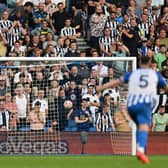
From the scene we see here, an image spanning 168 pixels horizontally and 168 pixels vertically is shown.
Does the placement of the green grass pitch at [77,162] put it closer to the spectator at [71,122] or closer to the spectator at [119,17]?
the spectator at [71,122]

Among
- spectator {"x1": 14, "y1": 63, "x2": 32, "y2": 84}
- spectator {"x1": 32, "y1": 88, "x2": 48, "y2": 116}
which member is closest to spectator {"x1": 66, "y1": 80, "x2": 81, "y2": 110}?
spectator {"x1": 32, "y1": 88, "x2": 48, "y2": 116}

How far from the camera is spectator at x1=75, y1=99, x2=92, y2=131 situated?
→ 17188mm

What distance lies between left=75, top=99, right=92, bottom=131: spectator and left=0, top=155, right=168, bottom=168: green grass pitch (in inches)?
54.8

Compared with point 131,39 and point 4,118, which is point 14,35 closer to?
point 131,39

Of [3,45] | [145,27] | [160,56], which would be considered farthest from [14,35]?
[160,56]

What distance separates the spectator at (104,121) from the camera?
17141 millimetres

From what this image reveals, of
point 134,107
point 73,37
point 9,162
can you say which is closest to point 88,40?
point 73,37

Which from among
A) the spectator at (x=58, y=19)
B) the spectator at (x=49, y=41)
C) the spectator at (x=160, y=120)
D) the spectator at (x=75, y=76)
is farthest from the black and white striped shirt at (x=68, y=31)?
the spectator at (x=160, y=120)

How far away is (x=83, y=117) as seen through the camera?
17219mm

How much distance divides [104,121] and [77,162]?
8.60 ft

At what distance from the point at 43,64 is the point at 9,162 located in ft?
10.7

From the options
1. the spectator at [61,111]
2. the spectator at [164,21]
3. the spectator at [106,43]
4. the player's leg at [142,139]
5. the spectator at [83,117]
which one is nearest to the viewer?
the player's leg at [142,139]

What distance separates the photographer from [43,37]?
20.1 meters

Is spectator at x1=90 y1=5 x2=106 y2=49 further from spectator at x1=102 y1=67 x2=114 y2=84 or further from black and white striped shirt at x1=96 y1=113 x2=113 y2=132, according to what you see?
black and white striped shirt at x1=96 y1=113 x2=113 y2=132
